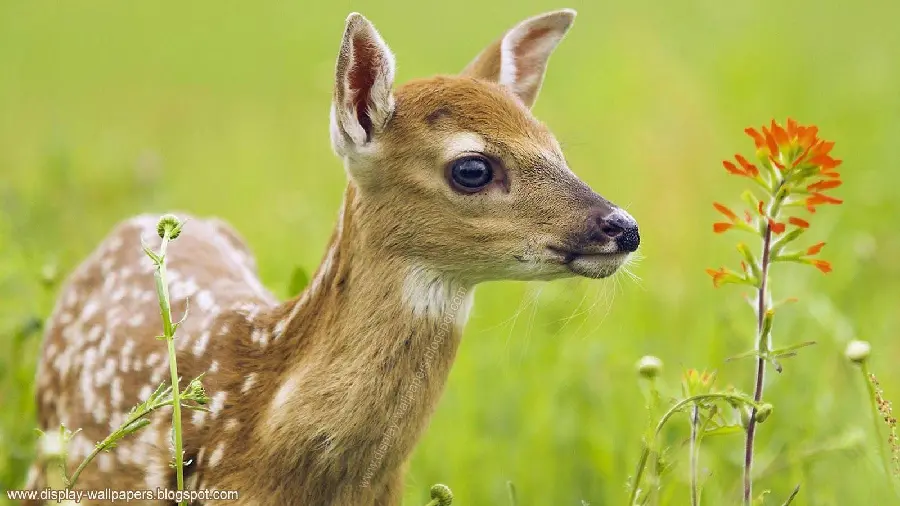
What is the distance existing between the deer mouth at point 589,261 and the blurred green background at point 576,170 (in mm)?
160

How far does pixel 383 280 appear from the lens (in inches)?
127

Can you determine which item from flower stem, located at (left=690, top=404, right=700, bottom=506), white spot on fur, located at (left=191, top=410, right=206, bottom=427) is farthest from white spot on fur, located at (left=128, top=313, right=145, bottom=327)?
flower stem, located at (left=690, top=404, right=700, bottom=506)

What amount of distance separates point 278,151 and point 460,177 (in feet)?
19.3

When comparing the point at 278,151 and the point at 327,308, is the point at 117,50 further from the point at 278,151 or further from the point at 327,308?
the point at 327,308

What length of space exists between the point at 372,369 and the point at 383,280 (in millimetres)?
235

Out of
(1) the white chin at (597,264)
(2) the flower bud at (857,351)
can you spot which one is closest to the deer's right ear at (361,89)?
(1) the white chin at (597,264)

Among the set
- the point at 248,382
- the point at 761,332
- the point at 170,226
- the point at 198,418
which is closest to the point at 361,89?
the point at 170,226

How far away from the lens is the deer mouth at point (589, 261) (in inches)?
122

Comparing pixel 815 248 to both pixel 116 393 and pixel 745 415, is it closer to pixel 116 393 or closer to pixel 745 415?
pixel 745 415

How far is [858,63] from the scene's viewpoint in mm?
9672

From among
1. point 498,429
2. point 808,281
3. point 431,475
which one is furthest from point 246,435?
point 808,281

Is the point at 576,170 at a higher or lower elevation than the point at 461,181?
higher

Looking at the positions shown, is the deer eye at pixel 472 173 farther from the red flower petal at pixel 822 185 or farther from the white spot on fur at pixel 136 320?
the white spot on fur at pixel 136 320

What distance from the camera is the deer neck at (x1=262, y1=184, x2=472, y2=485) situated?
10.4ft
